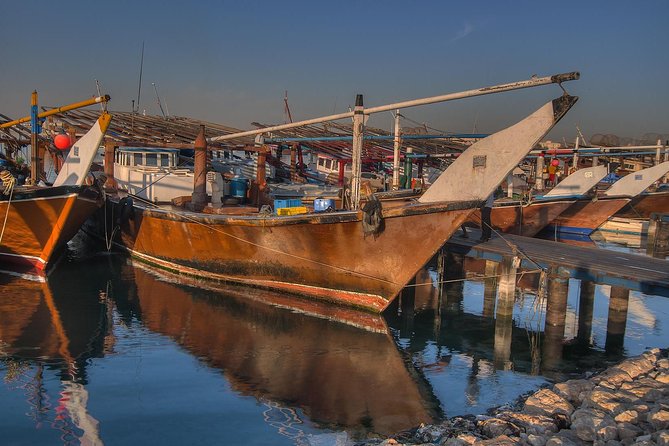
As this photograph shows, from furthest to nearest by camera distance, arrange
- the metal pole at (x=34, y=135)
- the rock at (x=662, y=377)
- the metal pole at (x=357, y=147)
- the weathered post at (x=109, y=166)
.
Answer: the weathered post at (x=109, y=166)
the metal pole at (x=34, y=135)
the metal pole at (x=357, y=147)
the rock at (x=662, y=377)

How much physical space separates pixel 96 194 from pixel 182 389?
431 inches

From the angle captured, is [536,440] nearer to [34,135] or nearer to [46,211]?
[46,211]

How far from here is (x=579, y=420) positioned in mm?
7371

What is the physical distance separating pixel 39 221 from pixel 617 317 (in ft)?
50.1

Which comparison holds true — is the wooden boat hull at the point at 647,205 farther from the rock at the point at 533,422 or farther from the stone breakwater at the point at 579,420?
the rock at the point at 533,422

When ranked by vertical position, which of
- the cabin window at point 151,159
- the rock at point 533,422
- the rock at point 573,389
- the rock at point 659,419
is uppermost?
the cabin window at point 151,159

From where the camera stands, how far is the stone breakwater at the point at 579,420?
689 cm

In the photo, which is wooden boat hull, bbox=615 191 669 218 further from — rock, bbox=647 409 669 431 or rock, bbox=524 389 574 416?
rock, bbox=647 409 669 431

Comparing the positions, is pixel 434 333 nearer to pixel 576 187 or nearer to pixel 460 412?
pixel 460 412

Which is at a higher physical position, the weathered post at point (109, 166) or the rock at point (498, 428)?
the weathered post at point (109, 166)

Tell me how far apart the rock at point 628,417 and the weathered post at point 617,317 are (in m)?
5.80

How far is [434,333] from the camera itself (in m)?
13.7

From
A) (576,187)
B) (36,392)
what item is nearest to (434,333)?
(36,392)

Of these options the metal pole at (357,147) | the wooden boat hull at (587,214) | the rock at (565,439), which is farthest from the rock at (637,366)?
the wooden boat hull at (587,214)
